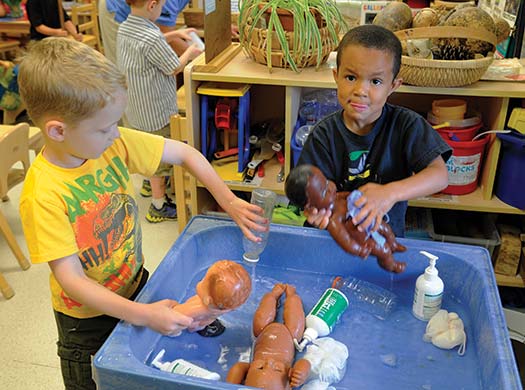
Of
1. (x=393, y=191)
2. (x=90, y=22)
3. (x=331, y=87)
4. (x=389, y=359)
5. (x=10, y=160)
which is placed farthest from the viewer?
(x=90, y=22)

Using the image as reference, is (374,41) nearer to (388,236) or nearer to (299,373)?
(388,236)

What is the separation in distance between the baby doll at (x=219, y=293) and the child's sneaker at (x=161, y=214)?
5.65ft

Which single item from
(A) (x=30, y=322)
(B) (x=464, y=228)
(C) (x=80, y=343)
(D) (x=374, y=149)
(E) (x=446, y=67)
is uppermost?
(E) (x=446, y=67)

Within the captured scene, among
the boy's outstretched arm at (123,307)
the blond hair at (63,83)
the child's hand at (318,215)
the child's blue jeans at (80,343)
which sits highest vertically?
the blond hair at (63,83)

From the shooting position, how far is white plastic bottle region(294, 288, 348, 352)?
0.99 metres

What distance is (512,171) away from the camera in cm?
176

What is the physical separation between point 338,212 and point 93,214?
0.45 m

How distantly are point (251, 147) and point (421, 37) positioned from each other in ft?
2.41

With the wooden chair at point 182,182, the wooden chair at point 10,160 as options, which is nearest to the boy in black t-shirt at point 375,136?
the wooden chair at point 182,182

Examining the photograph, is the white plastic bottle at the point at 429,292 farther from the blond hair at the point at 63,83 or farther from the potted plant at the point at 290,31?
the potted plant at the point at 290,31

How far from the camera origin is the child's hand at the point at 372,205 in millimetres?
934

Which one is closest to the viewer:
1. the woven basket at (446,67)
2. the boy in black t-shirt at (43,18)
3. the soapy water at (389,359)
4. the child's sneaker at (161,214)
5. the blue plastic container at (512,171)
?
the soapy water at (389,359)

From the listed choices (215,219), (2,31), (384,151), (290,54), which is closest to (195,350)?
(215,219)

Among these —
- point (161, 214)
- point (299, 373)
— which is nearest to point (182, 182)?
point (161, 214)
